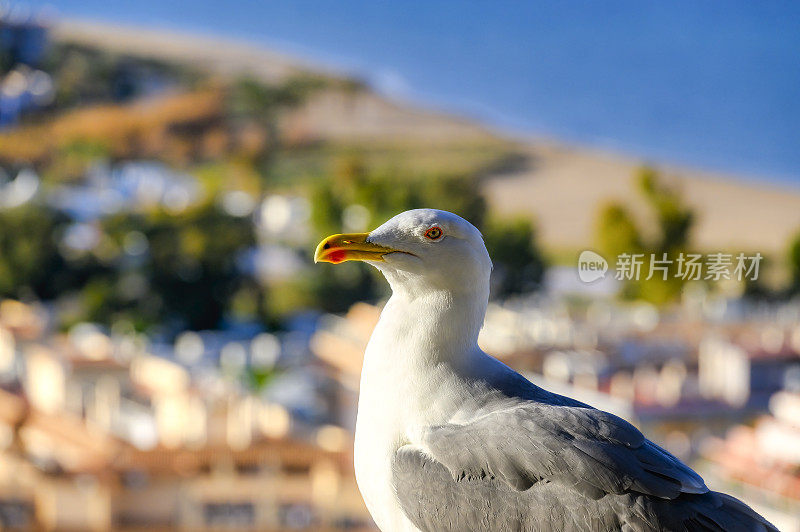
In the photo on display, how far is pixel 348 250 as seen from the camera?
2.85 ft

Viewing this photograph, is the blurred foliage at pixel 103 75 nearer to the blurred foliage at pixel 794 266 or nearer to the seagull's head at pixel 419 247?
the blurred foliage at pixel 794 266

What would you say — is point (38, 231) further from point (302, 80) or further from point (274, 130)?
point (302, 80)

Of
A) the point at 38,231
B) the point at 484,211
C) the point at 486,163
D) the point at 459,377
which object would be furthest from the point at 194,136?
the point at 459,377

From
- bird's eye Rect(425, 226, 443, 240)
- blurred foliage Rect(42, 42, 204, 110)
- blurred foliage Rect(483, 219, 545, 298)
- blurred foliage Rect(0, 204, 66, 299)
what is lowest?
blurred foliage Rect(0, 204, 66, 299)

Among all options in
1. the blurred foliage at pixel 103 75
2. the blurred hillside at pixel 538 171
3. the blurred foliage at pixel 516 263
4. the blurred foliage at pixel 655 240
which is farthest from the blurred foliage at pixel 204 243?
the blurred foliage at pixel 103 75

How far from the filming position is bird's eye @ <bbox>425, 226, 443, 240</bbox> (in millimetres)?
876

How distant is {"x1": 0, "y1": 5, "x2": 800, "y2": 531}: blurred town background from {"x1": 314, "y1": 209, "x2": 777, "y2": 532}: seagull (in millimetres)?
2827

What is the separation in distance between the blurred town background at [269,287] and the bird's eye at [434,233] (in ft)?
9.48

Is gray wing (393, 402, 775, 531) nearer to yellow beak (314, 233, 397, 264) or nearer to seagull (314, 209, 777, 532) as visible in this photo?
seagull (314, 209, 777, 532)

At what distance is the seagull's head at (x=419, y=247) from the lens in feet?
2.87

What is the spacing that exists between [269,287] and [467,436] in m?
12.2

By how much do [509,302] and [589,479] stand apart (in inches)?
445

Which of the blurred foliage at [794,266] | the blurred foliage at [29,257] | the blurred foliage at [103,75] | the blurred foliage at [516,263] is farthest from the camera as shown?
the blurred foliage at [103,75]

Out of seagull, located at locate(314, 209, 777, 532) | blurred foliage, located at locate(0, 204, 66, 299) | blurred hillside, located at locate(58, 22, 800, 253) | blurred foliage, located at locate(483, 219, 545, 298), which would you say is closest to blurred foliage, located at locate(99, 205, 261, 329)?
blurred foliage, located at locate(0, 204, 66, 299)
